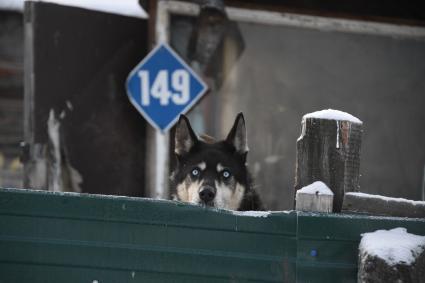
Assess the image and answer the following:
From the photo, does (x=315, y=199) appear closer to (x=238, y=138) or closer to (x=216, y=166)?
(x=216, y=166)

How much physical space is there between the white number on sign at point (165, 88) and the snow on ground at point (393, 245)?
409cm

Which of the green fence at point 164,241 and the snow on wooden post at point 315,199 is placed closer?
the green fence at point 164,241

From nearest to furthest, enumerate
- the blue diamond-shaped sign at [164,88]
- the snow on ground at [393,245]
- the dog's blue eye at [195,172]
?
the snow on ground at [393,245] → the dog's blue eye at [195,172] → the blue diamond-shaped sign at [164,88]

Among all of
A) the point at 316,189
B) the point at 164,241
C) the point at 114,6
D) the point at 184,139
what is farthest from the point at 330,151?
the point at 114,6

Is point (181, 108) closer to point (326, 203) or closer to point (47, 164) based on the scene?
point (47, 164)

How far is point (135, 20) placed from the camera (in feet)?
21.7

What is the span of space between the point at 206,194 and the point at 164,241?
5.27 feet

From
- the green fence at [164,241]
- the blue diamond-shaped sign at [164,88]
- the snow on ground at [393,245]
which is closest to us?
the snow on ground at [393,245]

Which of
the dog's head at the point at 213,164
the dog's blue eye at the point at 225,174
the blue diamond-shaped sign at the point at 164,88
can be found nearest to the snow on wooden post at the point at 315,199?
the dog's head at the point at 213,164

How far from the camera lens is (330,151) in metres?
2.28

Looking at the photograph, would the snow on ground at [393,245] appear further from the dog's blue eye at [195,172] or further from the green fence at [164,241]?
the dog's blue eye at [195,172]

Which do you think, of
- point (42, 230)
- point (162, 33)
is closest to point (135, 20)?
point (162, 33)

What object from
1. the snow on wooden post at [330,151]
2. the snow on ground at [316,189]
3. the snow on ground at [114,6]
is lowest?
the snow on ground at [316,189]

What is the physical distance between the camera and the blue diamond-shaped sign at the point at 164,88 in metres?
5.84
